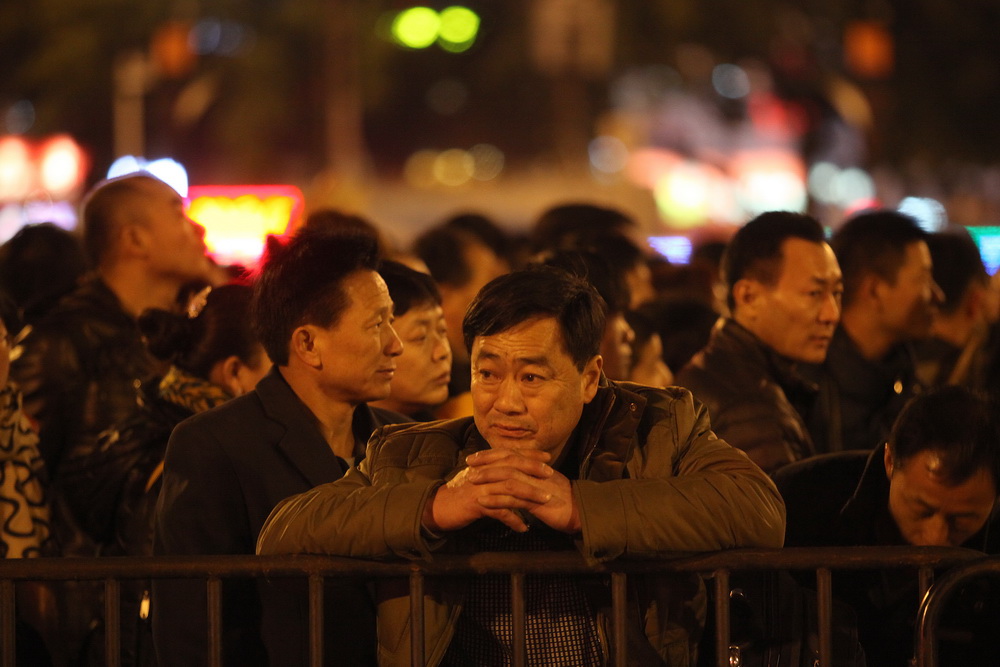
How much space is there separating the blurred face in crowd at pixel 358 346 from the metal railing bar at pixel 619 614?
1234 millimetres

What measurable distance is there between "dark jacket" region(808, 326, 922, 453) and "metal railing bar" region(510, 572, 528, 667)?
3.01m

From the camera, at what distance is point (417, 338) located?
205 inches

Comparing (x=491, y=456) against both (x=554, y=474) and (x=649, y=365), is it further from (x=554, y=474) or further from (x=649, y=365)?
(x=649, y=365)

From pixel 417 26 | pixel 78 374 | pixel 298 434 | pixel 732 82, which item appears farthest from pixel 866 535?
pixel 732 82

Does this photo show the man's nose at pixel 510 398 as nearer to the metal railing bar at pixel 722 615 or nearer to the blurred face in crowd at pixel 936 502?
the metal railing bar at pixel 722 615

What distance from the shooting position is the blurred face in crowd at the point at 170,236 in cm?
644

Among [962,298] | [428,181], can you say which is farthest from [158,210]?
[428,181]

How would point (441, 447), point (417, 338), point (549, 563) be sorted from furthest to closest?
point (417, 338) → point (441, 447) → point (549, 563)

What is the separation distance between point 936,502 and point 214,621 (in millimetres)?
2210

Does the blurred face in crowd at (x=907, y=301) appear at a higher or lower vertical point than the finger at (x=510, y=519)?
higher

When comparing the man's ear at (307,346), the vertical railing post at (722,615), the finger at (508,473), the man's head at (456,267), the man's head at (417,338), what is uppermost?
the man's head at (456,267)

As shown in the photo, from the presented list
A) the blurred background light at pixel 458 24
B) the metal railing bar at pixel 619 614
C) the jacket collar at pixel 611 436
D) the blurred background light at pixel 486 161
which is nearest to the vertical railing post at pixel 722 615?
the metal railing bar at pixel 619 614

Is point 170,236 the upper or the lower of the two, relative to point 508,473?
upper

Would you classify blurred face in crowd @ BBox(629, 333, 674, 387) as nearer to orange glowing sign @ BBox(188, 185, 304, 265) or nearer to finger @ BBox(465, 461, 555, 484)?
finger @ BBox(465, 461, 555, 484)
